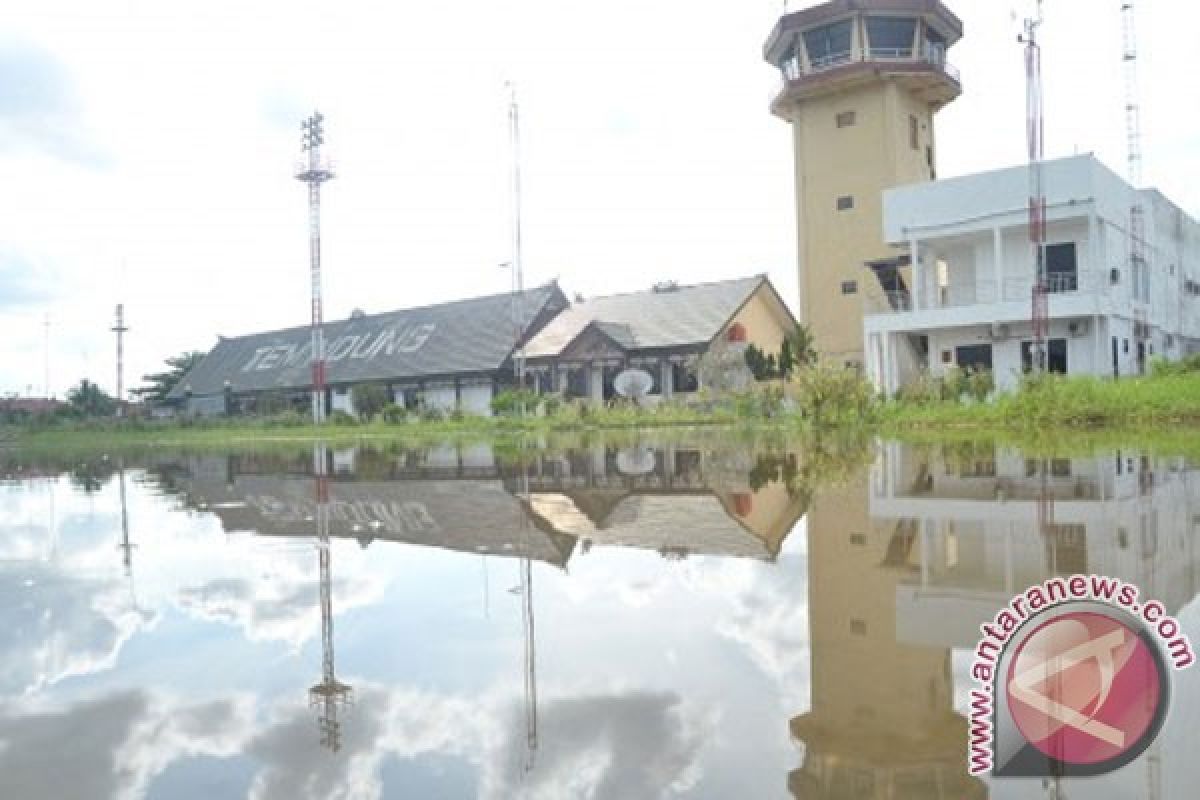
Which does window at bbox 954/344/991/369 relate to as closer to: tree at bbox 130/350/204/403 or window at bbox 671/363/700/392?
window at bbox 671/363/700/392

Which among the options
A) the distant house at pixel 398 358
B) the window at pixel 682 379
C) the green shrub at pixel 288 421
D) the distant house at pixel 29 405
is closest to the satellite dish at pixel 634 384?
the window at pixel 682 379

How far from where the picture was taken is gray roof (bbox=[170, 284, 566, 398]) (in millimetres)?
46812

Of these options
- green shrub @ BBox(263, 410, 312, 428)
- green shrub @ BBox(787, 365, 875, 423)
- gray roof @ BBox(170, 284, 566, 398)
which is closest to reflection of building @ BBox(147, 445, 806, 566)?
green shrub @ BBox(787, 365, 875, 423)

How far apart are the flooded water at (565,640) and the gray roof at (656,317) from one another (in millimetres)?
29911

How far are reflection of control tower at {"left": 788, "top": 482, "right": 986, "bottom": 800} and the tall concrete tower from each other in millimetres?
28883

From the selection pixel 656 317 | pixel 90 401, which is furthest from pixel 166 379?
pixel 656 317

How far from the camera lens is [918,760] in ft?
9.11

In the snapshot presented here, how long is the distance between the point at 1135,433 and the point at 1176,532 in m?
11.9

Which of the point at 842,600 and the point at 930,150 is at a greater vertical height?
the point at 930,150

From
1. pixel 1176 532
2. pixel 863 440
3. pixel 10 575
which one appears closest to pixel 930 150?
pixel 863 440

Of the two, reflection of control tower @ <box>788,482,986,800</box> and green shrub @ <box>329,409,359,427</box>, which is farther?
green shrub @ <box>329,409,359,427</box>

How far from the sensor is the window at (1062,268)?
2708 cm

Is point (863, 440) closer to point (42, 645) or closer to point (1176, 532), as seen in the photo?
point (1176, 532)

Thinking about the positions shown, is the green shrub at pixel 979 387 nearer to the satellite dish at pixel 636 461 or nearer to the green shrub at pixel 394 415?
the satellite dish at pixel 636 461
